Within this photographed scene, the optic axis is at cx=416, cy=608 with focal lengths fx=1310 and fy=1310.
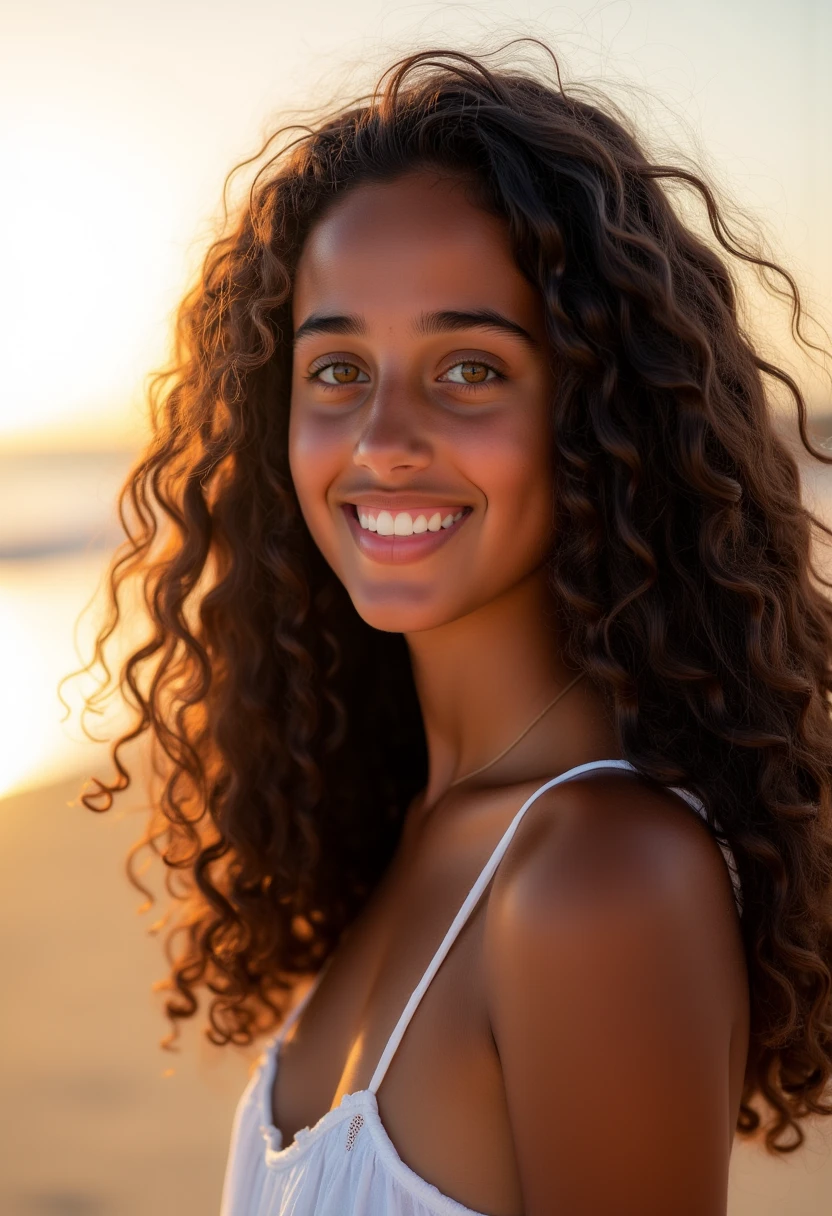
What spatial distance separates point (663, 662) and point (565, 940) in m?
0.49

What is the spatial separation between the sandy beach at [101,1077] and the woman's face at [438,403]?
1.35 meters

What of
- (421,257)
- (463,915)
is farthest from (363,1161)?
(421,257)

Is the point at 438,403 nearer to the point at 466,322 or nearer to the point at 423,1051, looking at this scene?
the point at 466,322

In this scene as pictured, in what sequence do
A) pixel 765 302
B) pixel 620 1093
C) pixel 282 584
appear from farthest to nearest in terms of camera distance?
pixel 282 584, pixel 765 302, pixel 620 1093

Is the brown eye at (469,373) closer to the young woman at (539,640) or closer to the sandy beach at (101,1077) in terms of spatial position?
the young woman at (539,640)

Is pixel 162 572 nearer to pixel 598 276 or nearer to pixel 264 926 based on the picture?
pixel 264 926

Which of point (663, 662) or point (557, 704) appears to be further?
point (557, 704)

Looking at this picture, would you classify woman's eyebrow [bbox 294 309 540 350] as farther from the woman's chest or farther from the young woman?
the woman's chest

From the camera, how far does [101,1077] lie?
401 centimetres

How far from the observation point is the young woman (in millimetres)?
1399

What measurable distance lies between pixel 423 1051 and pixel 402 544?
691mm

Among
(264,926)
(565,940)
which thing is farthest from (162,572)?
(565,940)

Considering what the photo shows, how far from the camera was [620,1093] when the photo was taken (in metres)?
1.36

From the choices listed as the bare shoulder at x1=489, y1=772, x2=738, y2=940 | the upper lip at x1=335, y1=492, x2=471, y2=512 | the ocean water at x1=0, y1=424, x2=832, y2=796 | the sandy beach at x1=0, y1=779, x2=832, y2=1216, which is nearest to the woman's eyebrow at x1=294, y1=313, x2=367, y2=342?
the upper lip at x1=335, y1=492, x2=471, y2=512
